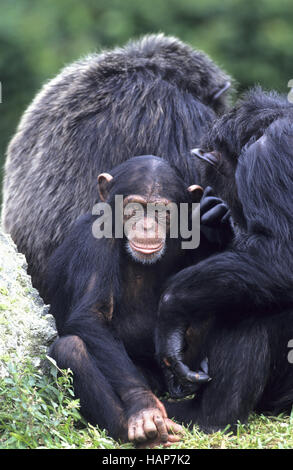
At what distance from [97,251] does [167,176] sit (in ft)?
1.84

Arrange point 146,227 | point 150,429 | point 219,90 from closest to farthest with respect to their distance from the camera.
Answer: point 150,429, point 146,227, point 219,90

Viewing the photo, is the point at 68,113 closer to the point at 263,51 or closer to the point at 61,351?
the point at 61,351

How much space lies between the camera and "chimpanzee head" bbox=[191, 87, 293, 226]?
4.99m

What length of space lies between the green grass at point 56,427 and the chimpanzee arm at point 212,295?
41 cm

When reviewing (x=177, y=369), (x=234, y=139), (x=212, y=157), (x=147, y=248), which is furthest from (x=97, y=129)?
(x=177, y=369)

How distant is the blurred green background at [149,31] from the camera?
1284 cm

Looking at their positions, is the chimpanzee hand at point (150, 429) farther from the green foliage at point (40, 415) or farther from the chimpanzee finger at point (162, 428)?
the green foliage at point (40, 415)

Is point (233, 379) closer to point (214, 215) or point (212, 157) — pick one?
point (214, 215)

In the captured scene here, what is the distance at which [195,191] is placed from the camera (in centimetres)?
509

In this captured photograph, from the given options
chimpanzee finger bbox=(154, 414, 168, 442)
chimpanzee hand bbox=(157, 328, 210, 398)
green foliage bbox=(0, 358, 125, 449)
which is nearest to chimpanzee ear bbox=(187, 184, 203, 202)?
chimpanzee hand bbox=(157, 328, 210, 398)

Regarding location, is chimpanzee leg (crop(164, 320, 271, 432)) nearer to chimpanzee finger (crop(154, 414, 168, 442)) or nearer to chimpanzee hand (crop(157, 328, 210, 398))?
chimpanzee hand (crop(157, 328, 210, 398))

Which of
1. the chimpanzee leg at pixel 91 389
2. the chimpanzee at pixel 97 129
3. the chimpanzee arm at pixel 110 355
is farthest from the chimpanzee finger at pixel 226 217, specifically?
the chimpanzee leg at pixel 91 389

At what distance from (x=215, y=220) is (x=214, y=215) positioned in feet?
0.13
